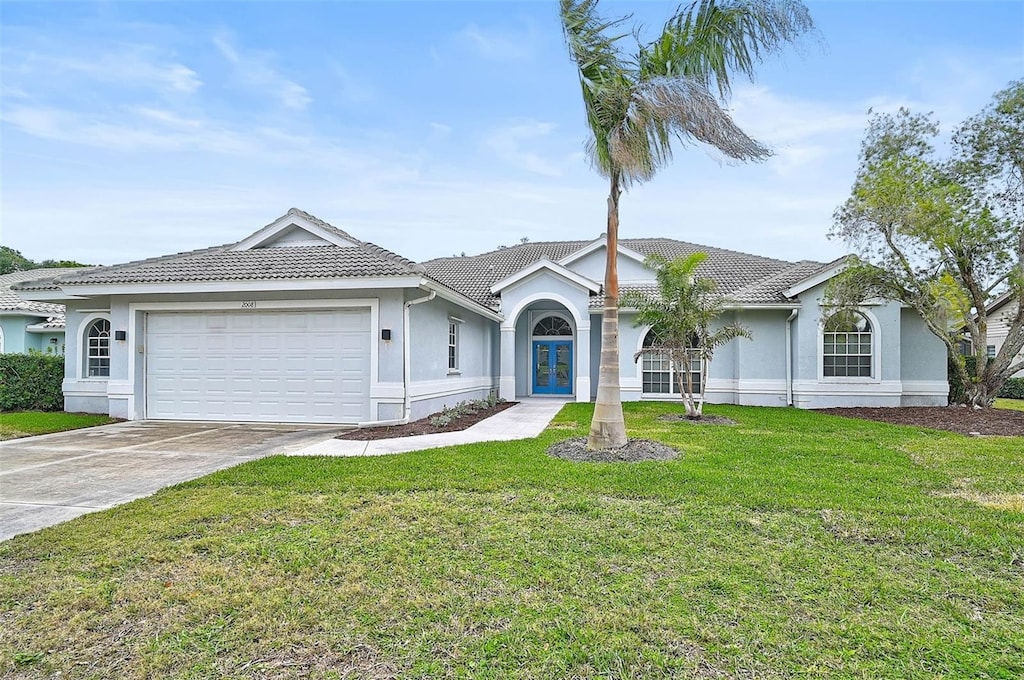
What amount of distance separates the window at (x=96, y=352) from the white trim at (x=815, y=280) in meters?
19.5

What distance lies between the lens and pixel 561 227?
3397cm

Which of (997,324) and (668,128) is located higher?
(668,128)

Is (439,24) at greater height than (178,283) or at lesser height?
greater

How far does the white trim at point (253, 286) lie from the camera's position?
11062 millimetres

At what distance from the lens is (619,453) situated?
27.0 ft

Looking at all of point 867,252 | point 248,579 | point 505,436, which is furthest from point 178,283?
point 867,252

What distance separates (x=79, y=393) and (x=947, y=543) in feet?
60.2

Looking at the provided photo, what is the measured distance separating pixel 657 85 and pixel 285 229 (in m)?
10.3

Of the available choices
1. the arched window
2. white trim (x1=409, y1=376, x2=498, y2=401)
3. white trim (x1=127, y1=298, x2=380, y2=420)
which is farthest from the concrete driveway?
the arched window

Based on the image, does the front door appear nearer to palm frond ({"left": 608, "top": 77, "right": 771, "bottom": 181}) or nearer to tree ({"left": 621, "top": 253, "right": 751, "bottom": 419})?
tree ({"left": 621, "top": 253, "right": 751, "bottom": 419})

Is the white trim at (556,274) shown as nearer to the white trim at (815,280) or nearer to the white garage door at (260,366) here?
the white trim at (815,280)

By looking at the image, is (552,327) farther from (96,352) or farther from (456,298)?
(96,352)

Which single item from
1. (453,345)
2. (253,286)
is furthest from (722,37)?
(253,286)

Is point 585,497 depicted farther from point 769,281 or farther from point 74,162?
point 74,162
